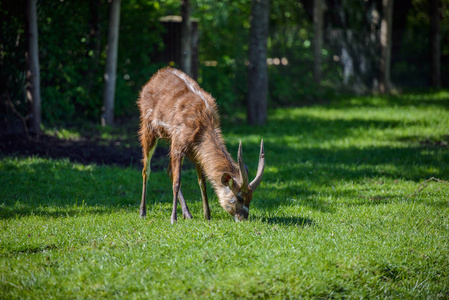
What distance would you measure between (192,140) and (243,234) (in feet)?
4.65

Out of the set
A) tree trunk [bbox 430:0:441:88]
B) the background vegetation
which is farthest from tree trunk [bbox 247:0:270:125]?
tree trunk [bbox 430:0:441:88]

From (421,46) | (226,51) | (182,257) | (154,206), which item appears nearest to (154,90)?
(154,206)

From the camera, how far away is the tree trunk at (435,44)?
19.3m

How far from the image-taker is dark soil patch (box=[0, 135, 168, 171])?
9070mm

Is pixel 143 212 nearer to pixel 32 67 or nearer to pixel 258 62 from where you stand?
pixel 32 67

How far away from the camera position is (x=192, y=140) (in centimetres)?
609

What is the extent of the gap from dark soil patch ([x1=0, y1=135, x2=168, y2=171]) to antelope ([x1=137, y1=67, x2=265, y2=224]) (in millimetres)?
2214

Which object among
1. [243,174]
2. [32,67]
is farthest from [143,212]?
[32,67]

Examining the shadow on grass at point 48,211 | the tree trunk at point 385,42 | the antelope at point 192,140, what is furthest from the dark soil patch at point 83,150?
the tree trunk at point 385,42

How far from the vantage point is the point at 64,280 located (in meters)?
4.31

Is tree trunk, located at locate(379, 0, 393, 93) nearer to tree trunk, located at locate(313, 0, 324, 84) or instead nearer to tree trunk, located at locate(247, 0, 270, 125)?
tree trunk, located at locate(313, 0, 324, 84)

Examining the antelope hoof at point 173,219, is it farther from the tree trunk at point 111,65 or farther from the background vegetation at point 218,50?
the tree trunk at point 111,65

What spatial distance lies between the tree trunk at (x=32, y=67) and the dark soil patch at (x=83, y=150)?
18.1 inches

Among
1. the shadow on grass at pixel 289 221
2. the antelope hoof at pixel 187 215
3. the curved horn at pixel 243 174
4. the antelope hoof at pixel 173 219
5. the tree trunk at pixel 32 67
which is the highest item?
the tree trunk at pixel 32 67
